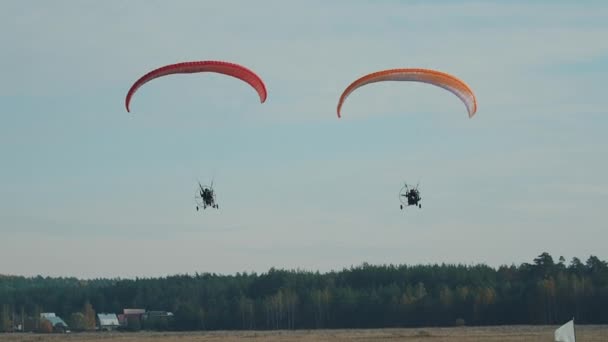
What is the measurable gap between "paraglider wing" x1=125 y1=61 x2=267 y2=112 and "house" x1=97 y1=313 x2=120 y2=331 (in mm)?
82276

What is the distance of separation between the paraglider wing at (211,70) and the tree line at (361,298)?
53044 mm

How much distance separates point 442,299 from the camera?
10688 centimetres

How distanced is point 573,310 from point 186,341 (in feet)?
119

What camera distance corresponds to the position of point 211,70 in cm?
4684

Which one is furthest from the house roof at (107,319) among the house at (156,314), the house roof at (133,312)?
the house at (156,314)

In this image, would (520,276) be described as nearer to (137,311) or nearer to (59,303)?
(137,311)

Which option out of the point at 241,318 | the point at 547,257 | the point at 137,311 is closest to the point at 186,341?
the point at 241,318

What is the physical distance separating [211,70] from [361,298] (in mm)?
70954

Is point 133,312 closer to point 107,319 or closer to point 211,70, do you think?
point 107,319

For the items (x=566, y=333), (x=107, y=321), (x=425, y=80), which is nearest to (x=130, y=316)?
(x=107, y=321)

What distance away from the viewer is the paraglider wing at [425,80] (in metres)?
47.8

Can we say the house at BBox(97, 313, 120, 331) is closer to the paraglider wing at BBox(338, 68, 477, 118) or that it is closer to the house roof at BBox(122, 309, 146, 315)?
the house roof at BBox(122, 309, 146, 315)

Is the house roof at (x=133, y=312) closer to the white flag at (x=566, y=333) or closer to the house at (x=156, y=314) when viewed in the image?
the house at (x=156, y=314)

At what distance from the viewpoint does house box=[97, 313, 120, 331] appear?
129 m
